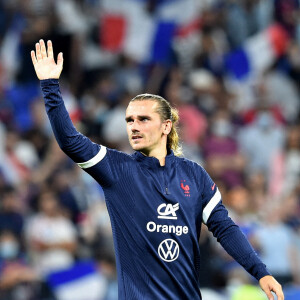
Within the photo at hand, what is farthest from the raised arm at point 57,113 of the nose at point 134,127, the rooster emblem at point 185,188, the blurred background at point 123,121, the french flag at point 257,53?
the french flag at point 257,53

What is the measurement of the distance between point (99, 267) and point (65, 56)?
3825 mm

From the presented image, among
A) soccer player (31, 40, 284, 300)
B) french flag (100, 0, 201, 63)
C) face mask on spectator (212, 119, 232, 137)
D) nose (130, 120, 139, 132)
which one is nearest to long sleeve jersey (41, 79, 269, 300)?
soccer player (31, 40, 284, 300)

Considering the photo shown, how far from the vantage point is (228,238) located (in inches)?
170

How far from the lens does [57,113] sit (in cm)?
389

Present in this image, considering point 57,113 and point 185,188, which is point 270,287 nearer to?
point 185,188

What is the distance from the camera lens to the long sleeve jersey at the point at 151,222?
408 cm

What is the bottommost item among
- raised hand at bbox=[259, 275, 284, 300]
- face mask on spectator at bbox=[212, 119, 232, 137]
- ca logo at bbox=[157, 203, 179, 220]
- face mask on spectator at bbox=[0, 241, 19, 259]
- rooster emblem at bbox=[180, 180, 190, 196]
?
raised hand at bbox=[259, 275, 284, 300]

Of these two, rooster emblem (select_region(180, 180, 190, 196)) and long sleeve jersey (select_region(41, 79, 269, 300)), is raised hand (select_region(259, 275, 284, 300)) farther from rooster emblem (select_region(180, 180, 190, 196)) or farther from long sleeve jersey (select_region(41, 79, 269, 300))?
rooster emblem (select_region(180, 180, 190, 196))

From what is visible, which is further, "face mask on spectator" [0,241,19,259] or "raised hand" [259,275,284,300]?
"face mask on spectator" [0,241,19,259]

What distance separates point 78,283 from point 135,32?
501cm

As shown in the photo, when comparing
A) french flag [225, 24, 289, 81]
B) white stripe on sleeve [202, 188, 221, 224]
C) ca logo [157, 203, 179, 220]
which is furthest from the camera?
french flag [225, 24, 289, 81]

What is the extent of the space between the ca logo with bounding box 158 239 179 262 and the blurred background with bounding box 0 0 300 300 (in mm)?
3901

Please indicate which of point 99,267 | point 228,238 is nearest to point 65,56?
point 99,267

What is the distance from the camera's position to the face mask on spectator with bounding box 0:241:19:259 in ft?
26.7
